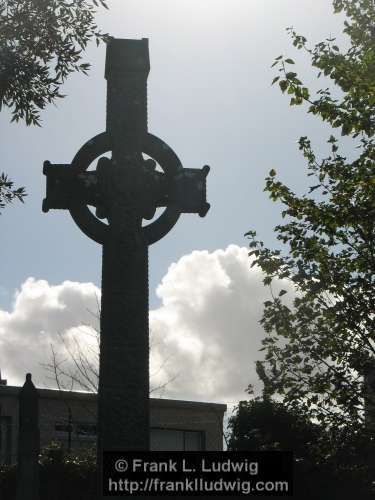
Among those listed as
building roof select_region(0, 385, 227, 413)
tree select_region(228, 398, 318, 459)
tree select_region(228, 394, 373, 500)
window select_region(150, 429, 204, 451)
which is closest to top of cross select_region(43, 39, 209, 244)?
tree select_region(228, 394, 373, 500)

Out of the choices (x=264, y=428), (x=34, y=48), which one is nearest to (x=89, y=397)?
(x=264, y=428)

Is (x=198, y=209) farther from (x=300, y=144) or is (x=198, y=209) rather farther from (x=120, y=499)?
(x=300, y=144)

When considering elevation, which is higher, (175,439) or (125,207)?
(175,439)

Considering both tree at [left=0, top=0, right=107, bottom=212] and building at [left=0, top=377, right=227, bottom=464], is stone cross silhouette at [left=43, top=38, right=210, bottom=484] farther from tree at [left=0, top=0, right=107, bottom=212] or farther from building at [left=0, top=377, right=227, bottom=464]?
building at [left=0, top=377, right=227, bottom=464]

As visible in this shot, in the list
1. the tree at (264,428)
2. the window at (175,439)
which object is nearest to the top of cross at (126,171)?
the tree at (264,428)

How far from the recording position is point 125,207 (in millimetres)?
9086

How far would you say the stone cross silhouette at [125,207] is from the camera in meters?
8.67

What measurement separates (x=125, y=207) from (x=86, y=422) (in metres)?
28.6

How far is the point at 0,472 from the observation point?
72.9 feet

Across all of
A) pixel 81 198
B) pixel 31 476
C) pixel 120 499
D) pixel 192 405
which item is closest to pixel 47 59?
pixel 81 198

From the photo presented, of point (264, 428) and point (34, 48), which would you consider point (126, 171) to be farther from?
point (264, 428)

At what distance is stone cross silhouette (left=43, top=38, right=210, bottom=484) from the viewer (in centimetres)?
867

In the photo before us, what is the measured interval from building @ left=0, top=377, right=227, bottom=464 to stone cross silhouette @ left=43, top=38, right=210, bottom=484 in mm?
22100

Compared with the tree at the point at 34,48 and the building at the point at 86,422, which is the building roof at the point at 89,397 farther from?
the tree at the point at 34,48
